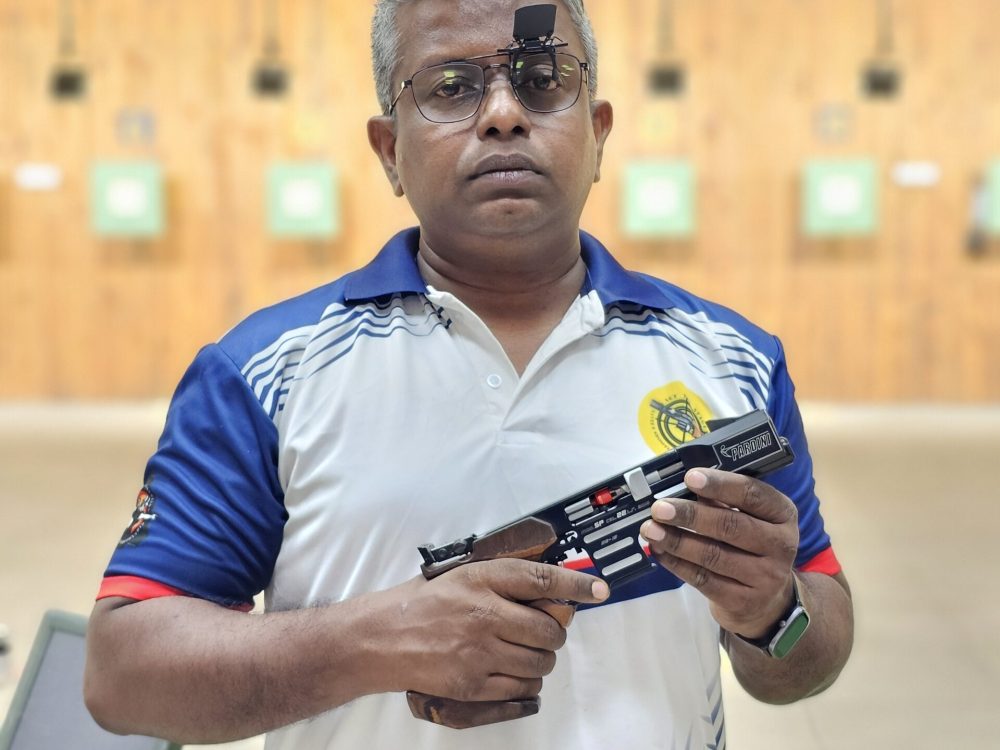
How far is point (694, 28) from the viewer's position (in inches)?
294

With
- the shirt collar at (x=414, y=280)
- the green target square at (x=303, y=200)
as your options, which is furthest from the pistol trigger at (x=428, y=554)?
the green target square at (x=303, y=200)

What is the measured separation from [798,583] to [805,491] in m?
0.17

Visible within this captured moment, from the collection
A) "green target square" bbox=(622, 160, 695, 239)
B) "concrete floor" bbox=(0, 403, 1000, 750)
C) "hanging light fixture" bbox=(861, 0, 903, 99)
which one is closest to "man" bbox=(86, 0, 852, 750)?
"concrete floor" bbox=(0, 403, 1000, 750)

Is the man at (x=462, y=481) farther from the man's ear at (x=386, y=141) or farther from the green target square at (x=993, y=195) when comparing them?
the green target square at (x=993, y=195)

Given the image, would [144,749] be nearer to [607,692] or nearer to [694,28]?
[607,692]

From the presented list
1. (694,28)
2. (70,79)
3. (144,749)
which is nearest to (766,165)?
(694,28)

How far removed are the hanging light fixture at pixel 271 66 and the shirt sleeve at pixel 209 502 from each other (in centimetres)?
666

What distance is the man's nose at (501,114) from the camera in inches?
48.0

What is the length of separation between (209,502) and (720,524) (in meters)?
0.47

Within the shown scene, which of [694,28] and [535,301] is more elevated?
[694,28]

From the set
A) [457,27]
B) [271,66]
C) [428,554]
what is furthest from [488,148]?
[271,66]

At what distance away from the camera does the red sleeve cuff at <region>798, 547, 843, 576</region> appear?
4.22ft

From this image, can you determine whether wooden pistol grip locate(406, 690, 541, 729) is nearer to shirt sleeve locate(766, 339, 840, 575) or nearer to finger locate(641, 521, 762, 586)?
finger locate(641, 521, 762, 586)

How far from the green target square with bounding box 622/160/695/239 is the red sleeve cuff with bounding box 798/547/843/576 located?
6.20 m
